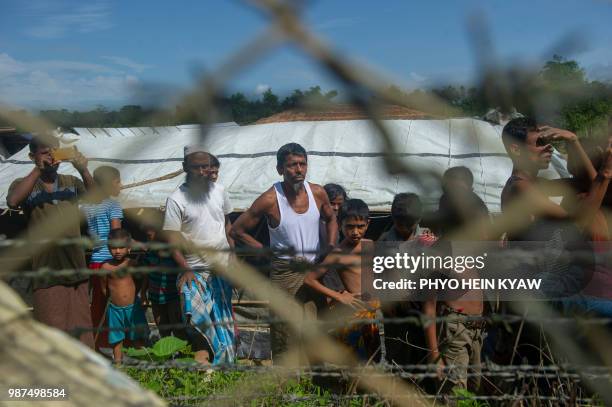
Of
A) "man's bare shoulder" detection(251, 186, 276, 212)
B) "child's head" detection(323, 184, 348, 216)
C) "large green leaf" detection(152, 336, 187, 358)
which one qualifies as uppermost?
"child's head" detection(323, 184, 348, 216)

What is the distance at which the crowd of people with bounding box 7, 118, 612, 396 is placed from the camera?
4.49 feet

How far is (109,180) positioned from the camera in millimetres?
1039

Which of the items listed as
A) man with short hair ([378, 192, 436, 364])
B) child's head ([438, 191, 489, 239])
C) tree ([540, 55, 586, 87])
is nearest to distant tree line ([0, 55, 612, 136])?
tree ([540, 55, 586, 87])

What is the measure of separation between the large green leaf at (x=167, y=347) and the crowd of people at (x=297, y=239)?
0.16 m

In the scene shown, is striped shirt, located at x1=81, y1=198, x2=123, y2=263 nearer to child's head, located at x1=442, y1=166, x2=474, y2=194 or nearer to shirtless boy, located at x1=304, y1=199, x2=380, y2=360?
shirtless boy, located at x1=304, y1=199, x2=380, y2=360

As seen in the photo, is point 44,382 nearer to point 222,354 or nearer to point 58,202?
point 58,202

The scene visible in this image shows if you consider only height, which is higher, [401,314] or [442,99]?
[442,99]

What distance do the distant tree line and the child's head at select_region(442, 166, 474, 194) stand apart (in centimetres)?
15

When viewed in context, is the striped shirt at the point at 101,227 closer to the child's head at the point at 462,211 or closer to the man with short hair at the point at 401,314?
the man with short hair at the point at 401,314

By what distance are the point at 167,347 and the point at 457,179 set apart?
308 centimetres

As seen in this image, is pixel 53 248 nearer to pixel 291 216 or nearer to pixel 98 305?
pixel 98 305

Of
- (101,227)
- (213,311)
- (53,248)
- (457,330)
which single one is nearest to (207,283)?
(213,311)

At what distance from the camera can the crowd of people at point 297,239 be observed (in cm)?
137

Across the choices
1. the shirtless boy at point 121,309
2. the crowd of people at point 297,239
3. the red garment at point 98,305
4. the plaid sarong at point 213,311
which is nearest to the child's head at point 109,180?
the crowd of people at point 297,239
